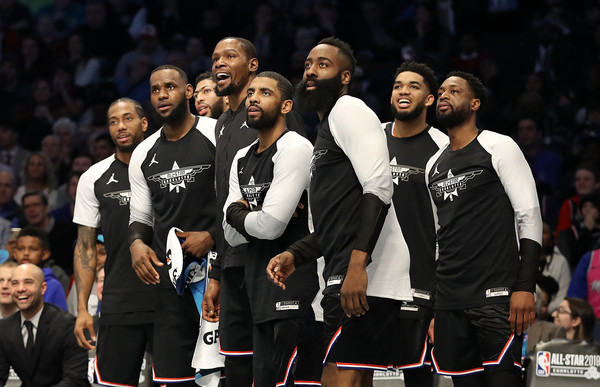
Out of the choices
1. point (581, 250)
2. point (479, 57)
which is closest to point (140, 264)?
point (581, 250)

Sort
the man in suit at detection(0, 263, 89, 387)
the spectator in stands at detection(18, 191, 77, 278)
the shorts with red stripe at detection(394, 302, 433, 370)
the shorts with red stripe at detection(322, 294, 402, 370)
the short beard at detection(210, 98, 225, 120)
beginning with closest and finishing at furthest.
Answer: the shorts with red stripe at detection(322, 294, 402, 370) → the shorts with red stripe at detection(394, 302, 433, 370) → the short beard at detection(210, 98, 225, 120) → the man in suit at detection(0, 263, 89, 387) → the spectator in stands at detection(18, 191, 77, 278)

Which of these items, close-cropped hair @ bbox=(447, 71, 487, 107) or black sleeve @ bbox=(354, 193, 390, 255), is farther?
close-cropped hair @ bbox=(447, 71, 487, 107)

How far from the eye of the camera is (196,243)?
17.2 feet

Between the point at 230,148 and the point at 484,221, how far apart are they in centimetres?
136

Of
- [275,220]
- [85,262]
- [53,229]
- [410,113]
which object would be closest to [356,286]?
[275,220]

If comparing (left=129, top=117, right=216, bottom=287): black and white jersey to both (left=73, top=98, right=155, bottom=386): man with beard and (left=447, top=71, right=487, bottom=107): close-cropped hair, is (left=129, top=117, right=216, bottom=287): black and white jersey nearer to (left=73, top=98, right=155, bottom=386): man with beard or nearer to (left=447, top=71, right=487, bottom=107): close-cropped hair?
(left=73, top=98, right=155, bottom=386): man with beard

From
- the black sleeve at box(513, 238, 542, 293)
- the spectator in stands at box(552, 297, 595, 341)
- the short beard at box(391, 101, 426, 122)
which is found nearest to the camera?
the black sleeve at box(513, 238, 542, 293)

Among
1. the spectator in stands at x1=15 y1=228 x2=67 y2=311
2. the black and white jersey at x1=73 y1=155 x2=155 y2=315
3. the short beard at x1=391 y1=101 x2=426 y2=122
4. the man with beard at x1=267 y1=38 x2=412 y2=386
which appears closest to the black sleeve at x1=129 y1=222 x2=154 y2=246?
the black and white jersey at x1=73 y1=155 x2=155 y2=315

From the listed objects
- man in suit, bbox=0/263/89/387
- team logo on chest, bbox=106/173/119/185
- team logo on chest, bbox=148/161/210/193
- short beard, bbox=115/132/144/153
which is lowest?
man in suit, bbox=0/263/89/387

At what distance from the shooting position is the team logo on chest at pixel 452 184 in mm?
5008

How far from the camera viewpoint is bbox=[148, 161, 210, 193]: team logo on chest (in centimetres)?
544

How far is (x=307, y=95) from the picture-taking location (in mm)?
4695

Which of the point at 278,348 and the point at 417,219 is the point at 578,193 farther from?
the point at 278,348

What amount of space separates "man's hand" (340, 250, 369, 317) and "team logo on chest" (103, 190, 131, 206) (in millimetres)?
2123
